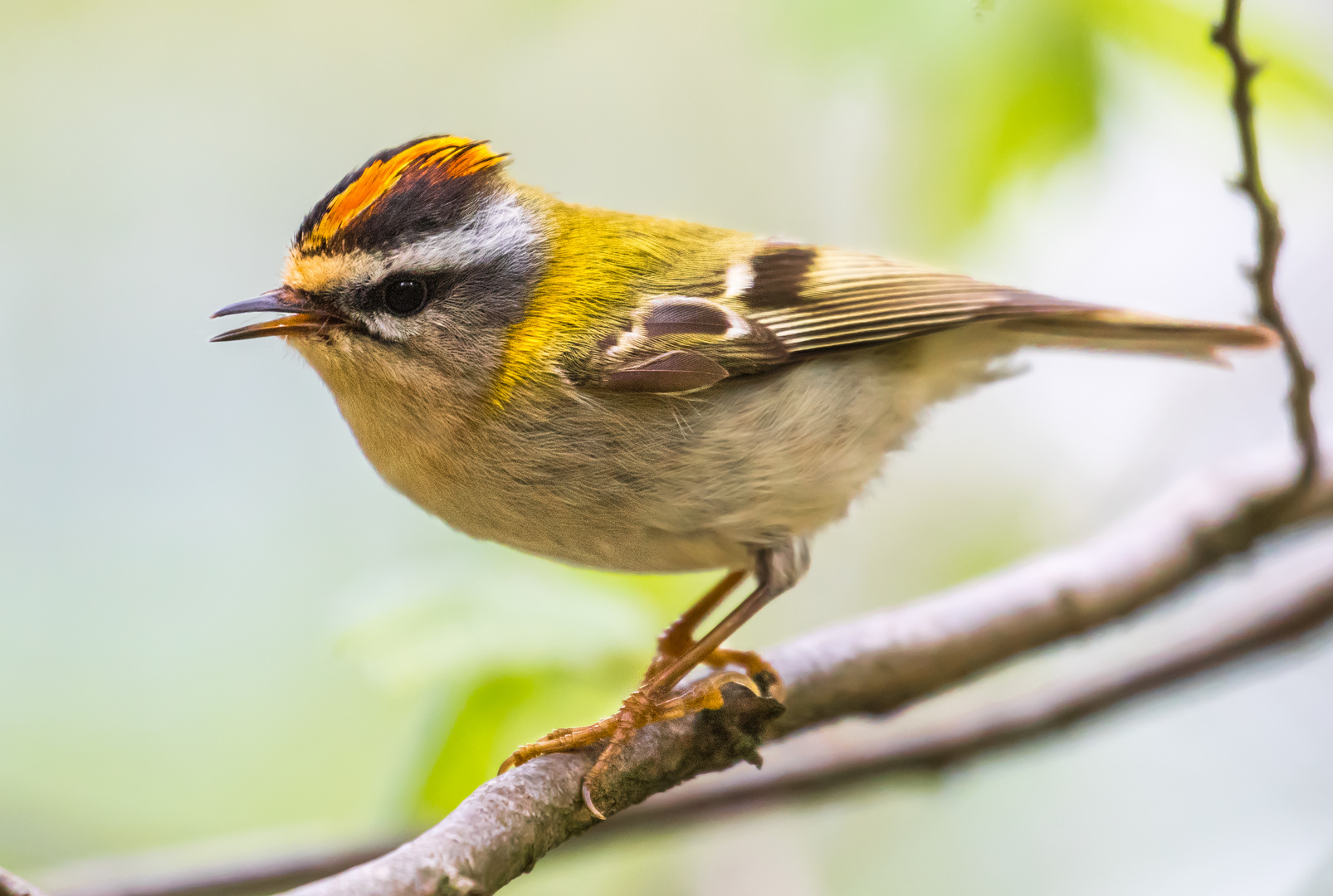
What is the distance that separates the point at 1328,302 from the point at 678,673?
8.61 feet

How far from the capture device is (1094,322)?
2492mm

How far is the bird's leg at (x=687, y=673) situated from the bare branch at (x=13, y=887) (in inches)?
27.6

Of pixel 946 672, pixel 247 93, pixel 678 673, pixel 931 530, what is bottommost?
pixel 931 530

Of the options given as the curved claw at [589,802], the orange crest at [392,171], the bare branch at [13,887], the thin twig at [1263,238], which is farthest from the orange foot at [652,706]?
the thin twig at [1263,238]

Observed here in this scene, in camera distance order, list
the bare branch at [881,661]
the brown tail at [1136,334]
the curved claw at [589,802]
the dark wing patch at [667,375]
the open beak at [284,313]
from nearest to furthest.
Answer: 1. the bare branch at [881,661]
2. the curved claw at [589,802]
3. the open beak at [284,313]
4. the dark wing patch at [667,375]
5. the brown tail at [1136,334]

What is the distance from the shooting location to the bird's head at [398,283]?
1.90 metres

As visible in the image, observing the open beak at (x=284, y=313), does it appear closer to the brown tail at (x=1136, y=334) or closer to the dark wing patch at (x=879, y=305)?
the dark wing patch at (x=879, y=305)

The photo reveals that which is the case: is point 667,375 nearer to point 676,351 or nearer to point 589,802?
point 676,351

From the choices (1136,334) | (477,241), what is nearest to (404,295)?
(477,241)

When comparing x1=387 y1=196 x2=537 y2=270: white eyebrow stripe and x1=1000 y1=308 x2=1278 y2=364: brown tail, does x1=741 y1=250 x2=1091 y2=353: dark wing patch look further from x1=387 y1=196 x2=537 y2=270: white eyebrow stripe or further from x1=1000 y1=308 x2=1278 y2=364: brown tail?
x1=387 y1=196 x2=537 y2=270: white eyebrow stripe

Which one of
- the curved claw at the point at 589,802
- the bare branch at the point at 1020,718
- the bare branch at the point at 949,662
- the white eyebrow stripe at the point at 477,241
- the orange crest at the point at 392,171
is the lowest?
the bare branch at the point at 1020,718

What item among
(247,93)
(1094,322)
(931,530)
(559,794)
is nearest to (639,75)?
(247,93)

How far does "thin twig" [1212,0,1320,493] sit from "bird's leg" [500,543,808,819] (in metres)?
0.96

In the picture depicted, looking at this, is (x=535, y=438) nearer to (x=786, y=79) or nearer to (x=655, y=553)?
(x=655, y=553)
